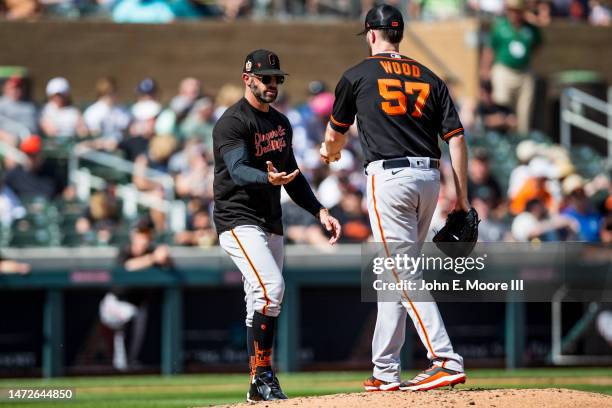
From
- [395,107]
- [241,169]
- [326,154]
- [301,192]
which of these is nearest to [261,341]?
[301,192]

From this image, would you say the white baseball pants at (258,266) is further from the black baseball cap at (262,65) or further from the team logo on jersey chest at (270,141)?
the black baseball cap at (262,65)

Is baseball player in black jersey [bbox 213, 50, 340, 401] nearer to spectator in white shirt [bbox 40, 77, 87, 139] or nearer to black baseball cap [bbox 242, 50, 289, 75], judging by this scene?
black baseball cap [bbox 242, 50, 289, 75]

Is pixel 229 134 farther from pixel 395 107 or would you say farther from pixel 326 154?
pixel 395 107

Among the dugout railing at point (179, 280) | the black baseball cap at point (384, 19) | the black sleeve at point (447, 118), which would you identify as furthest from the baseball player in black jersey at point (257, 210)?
the dugout railing at point (179, 280)

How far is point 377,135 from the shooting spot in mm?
7215

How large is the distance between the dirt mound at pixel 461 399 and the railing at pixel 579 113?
10846 mm

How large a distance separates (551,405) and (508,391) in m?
0.38

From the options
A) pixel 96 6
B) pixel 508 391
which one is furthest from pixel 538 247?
pixel 96 6

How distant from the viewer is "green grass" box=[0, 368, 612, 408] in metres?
9.83

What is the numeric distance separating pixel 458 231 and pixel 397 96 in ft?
2.91

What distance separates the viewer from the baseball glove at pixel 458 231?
23.9 feet

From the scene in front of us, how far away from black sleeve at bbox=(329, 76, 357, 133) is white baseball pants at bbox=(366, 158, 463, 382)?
0.95 feet

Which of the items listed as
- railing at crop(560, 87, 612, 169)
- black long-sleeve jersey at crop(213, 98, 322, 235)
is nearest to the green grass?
black long-sleeve jersey at crop(213, 98, 322, 235)

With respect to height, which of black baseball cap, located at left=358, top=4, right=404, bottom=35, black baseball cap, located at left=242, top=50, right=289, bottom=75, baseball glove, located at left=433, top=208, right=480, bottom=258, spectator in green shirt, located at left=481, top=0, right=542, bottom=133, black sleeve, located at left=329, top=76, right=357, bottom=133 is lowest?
baseball glove, located at left=433, top=208, right=480, bottom=258
